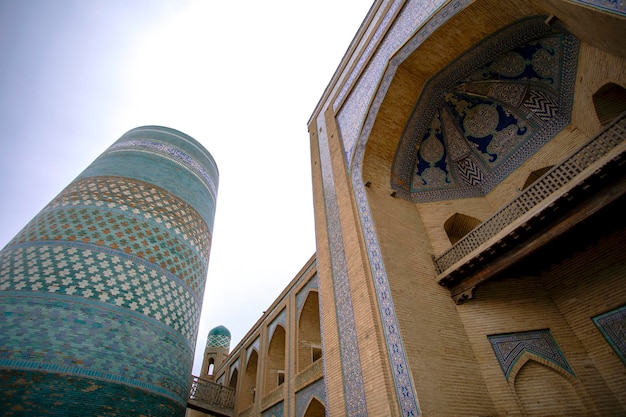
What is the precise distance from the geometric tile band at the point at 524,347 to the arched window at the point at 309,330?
3.24 metres

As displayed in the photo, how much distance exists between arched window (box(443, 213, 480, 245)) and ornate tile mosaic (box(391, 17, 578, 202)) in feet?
1.30

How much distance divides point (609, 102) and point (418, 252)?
8.78 ft

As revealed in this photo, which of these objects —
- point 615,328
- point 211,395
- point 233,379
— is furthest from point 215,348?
point 615,328

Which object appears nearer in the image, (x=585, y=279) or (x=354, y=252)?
(x=585, y=279)

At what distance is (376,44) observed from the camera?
229 inches

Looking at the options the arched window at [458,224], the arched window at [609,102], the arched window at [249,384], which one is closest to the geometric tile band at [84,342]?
the arched window at [249,384]

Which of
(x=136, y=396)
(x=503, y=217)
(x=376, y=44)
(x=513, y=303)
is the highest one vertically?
(x=376, y=44)

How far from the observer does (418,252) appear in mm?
4402

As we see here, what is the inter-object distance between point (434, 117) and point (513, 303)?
3073 millimetres

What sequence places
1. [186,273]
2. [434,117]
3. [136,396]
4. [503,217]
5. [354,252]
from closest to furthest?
[503,217]
[354,252]
[136,396]
[434,117]
[186,273]

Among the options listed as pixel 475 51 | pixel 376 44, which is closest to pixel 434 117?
pixel 475 51

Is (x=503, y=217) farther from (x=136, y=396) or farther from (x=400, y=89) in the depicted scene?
(x=136, y=396)

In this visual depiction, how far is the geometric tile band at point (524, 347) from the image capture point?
3445 mm

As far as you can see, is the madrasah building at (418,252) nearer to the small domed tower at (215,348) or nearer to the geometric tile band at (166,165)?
the geometric tile band at (166,165)
